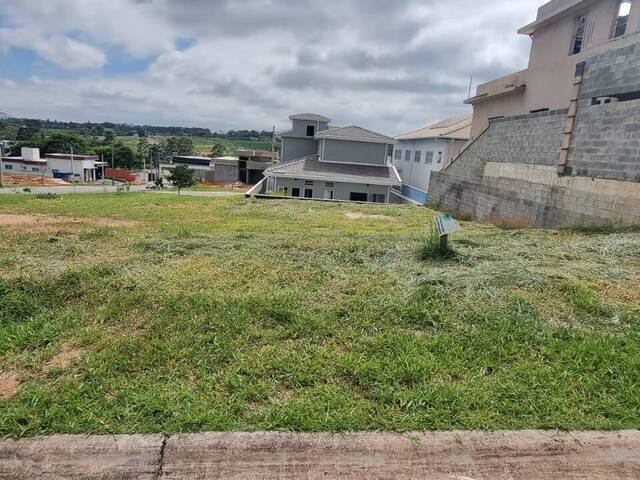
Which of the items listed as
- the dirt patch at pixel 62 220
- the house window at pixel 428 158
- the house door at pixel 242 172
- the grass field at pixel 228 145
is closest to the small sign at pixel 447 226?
the dirt patch at pixel 62 220

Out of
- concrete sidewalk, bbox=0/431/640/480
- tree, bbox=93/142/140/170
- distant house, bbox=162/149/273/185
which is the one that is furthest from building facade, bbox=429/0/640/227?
tree, bbox=93/142/140/170

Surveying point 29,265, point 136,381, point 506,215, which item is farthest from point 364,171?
point 136,381

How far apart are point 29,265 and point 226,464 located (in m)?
3.96

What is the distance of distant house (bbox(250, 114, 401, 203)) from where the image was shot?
23094 mm

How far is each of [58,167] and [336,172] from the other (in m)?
42.9

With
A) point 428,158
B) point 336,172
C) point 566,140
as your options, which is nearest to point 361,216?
point 566,140

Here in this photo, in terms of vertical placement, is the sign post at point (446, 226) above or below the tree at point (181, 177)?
above

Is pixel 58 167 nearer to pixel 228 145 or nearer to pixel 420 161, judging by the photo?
pixel 420 161

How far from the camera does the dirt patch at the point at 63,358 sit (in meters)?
2.55

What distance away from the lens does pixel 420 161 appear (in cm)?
2828

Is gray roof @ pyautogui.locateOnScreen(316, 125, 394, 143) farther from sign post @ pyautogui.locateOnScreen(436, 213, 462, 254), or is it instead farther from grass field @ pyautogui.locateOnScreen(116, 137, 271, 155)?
grass field @ pyautogui.locateOnScreen(116, 137, 271, 155)

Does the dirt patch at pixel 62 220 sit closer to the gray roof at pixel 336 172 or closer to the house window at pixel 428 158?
the gray roof at pixel 336 172

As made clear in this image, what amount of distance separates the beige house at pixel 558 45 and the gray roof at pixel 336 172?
24.4 feet

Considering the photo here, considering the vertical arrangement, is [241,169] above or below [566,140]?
below
